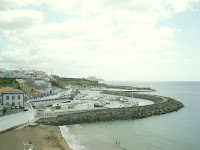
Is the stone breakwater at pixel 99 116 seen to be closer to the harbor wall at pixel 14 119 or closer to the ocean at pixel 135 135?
the ocean at pixel 135 135

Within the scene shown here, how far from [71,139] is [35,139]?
5.31 metres

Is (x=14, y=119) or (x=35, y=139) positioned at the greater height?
(x=14, y=119)

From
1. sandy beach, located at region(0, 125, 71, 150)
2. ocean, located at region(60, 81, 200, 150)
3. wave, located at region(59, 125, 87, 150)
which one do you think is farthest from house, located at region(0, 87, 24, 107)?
wave, located at region(59, 125, 87, 150)

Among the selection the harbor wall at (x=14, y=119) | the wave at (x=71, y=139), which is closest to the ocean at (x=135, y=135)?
the wave at (x=71, y=139)

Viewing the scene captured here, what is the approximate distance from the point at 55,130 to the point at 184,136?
22736 millimetres

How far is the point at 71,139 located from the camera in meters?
25.3

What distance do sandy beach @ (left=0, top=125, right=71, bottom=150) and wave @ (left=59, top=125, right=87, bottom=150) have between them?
0.84m

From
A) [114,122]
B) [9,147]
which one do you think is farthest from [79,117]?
[9,147]

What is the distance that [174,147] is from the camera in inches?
941

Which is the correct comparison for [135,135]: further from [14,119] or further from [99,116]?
[14,119]

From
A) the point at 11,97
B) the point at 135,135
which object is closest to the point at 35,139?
the point at 11,97

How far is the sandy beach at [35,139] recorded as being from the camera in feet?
69.5

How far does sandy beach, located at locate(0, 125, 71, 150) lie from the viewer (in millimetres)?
21184

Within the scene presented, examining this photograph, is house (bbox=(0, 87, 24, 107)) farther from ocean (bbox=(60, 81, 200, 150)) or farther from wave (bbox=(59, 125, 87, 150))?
wave (bbox=(59, 125, 87, 150))
